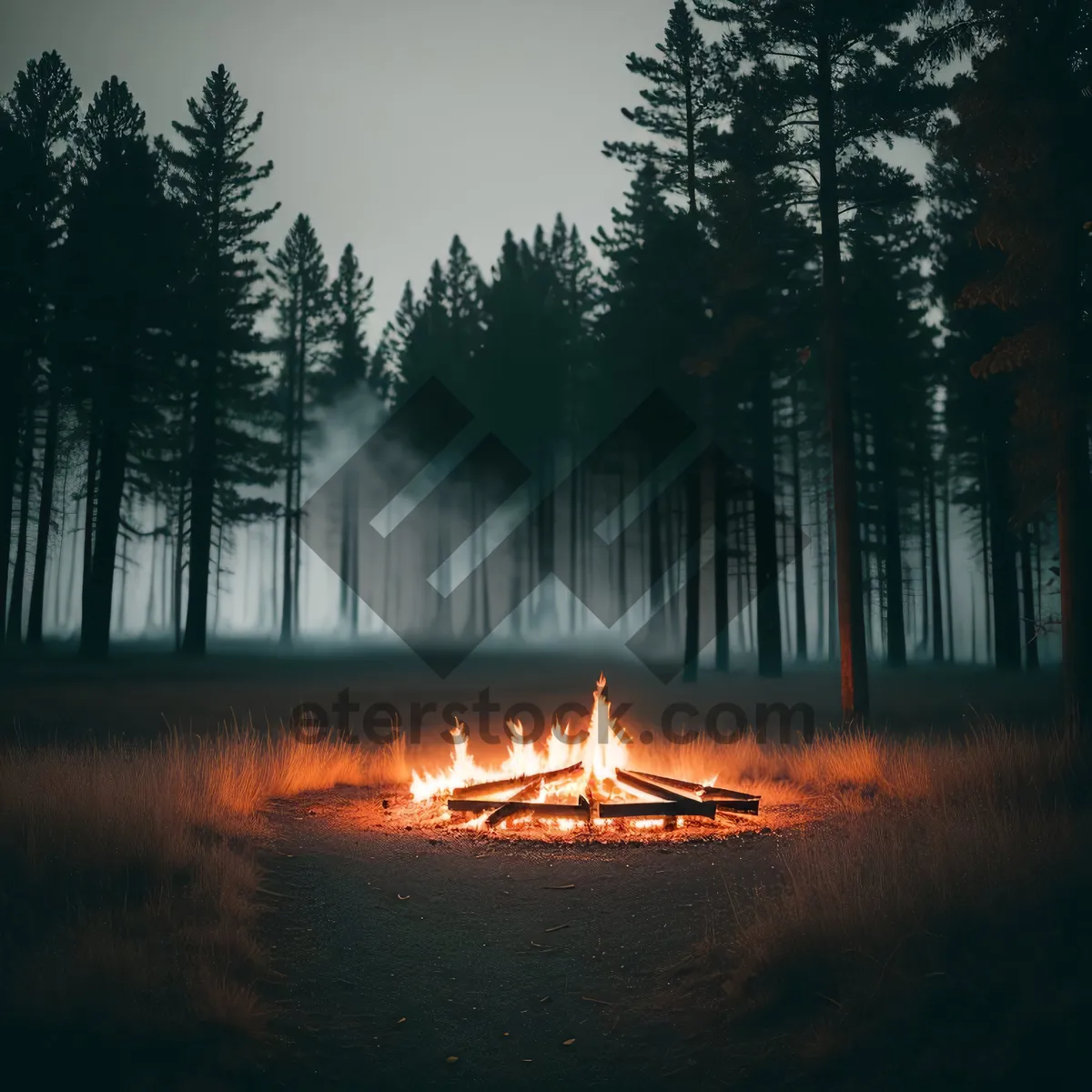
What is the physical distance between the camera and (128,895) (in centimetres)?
617

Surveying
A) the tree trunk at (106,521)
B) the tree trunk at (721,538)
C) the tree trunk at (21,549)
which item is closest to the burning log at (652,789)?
the tree trunk at (721,538)

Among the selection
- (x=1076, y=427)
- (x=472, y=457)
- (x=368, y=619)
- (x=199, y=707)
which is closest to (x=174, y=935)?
(x=1076, y=427)

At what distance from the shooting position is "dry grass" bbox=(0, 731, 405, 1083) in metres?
4.56

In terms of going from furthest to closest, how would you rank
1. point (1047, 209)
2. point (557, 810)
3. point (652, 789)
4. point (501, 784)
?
point (1047, 209)
point (501, 784)
point (652, 789)
point (557, 810)

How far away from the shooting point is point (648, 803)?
8.96 metres

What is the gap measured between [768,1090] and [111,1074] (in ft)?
10.4

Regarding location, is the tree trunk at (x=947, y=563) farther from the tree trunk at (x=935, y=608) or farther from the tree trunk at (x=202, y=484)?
the tree trunk at (x=202, y=484)

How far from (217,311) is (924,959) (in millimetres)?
31869

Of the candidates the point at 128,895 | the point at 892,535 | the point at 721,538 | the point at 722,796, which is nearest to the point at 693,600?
the point at 721,538

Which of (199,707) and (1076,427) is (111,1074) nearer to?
(1076,427)

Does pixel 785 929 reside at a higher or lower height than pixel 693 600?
lower

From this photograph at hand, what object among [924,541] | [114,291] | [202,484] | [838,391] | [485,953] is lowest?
[485,953]

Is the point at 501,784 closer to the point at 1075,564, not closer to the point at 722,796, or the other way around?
the point at 722,796

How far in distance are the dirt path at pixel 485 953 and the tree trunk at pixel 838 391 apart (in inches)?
290
